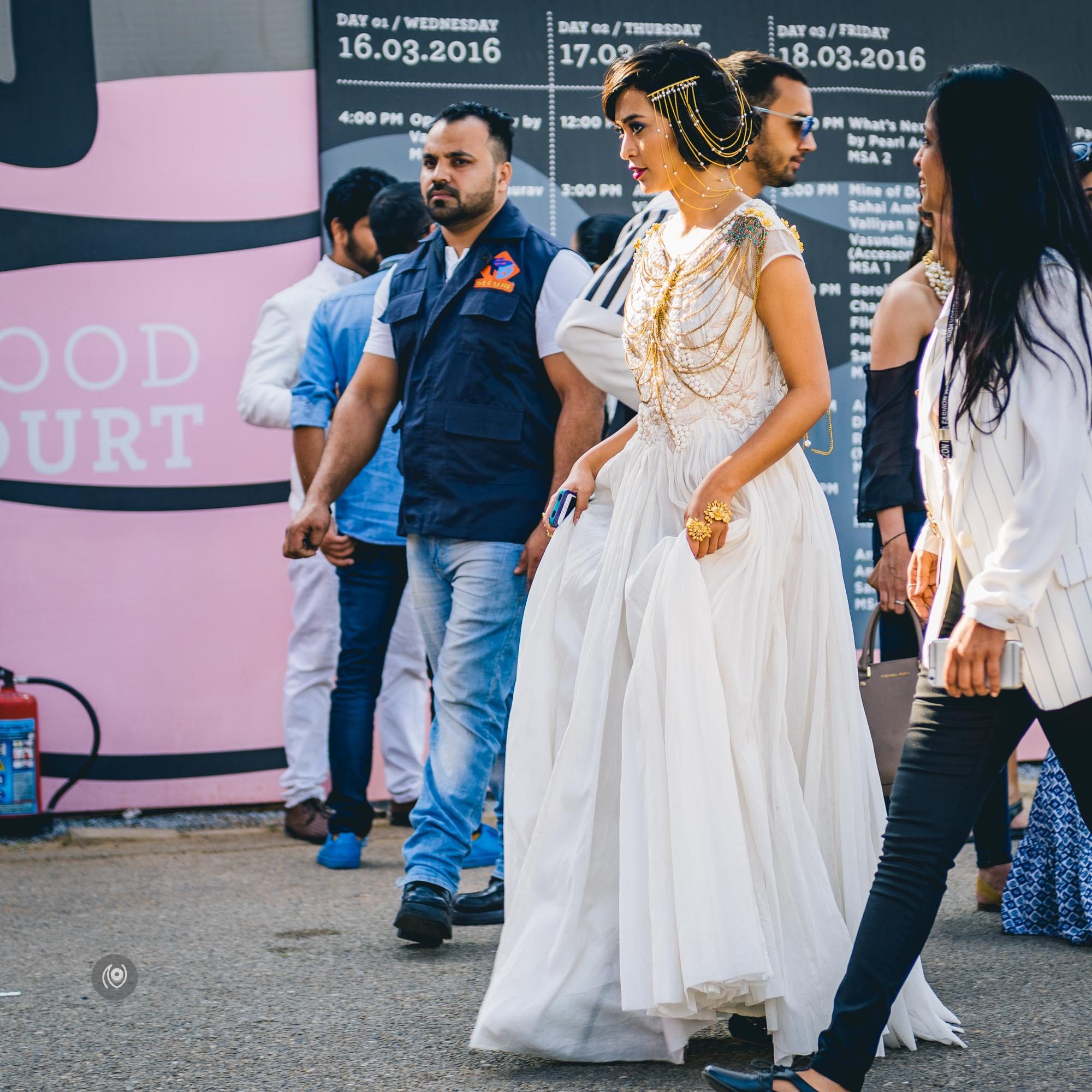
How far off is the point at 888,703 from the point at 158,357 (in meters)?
3.45

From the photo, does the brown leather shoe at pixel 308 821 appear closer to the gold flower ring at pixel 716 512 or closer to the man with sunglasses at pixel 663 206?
the man with sunglasses at pixel 663 206

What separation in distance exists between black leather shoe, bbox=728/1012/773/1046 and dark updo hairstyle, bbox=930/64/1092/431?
1.41 meters

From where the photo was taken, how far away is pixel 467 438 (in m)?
4.43

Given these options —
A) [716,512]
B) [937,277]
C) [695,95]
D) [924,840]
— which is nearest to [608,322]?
[695,95]

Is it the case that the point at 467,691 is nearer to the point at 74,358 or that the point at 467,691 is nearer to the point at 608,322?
the point at 608,322

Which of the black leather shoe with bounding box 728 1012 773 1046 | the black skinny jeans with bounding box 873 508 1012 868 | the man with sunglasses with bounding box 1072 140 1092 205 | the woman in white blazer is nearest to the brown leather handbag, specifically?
the black skinny jeans with bounding box 873 508 1012 868

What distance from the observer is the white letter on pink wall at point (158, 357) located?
6.16 meters

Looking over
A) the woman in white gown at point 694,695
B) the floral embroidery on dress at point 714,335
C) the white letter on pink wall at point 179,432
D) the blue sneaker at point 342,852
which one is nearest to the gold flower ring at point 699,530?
the woman in white gown at point 694,695

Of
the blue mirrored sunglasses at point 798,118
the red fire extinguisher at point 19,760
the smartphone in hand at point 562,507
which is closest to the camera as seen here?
the smartphone in hand at point 562,507

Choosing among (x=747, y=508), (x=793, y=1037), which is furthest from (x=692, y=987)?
(x=747, y=508)

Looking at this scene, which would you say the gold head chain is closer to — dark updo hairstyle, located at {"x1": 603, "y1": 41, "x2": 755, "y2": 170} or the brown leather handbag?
dark updo hairstyle, located at {"x1": 603, "y1": 41, "x2": 755, "y2": 170}

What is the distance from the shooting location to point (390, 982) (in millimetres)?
3861

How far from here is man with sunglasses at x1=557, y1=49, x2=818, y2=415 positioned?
12.3 ft

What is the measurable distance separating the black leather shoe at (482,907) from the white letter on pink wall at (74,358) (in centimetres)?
268
